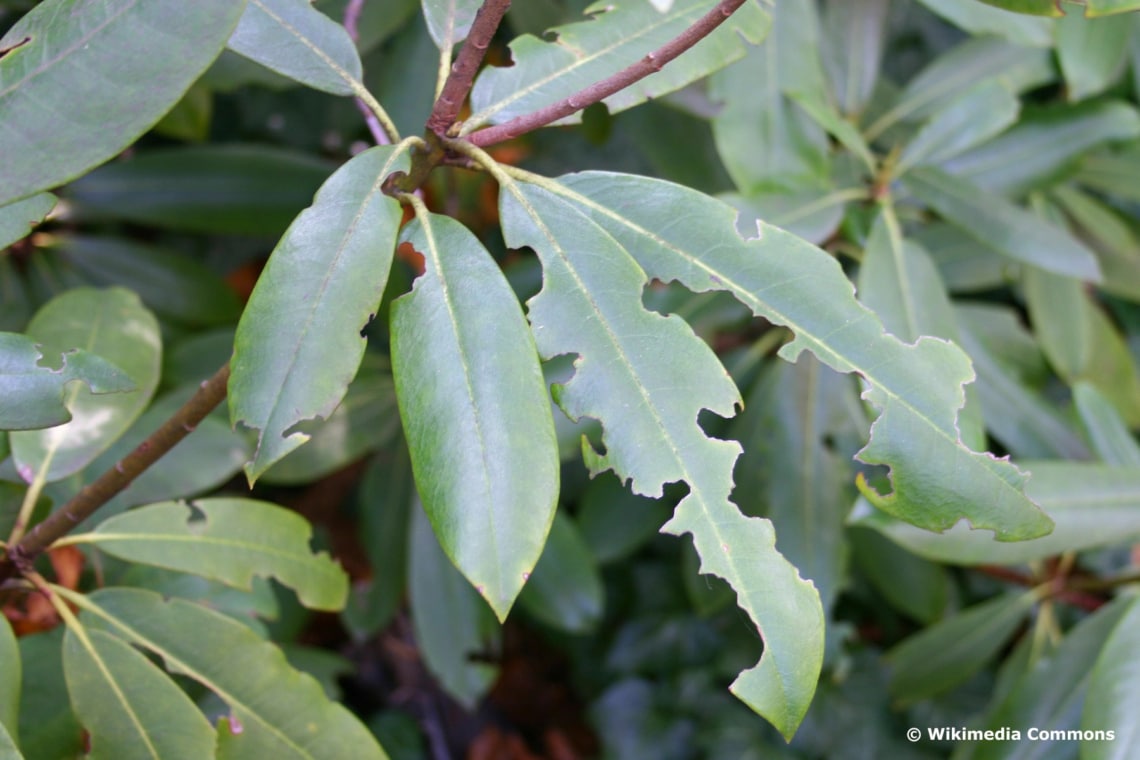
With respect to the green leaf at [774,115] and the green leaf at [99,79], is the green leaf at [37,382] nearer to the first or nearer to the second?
the green leaf at [99,79]

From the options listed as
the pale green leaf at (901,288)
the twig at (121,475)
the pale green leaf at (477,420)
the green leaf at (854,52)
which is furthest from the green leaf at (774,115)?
the twig at (121,475)

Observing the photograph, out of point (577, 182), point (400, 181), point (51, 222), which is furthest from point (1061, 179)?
point (51, 222)

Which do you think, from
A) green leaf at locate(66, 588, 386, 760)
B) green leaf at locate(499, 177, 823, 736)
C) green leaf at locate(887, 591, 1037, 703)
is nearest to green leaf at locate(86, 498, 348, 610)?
green leaf at locate(66, 588, 386, 760)

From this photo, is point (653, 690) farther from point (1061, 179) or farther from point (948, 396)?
point (948, 396)

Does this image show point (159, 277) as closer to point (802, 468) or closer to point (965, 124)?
point (802, 468)

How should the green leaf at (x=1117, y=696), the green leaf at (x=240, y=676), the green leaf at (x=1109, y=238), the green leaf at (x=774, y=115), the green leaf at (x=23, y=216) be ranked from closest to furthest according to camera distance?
the green leaf at (x=23, y=216), the green leaf at (x=240, y=676), the green leaf at (x=1117, y=696), the green leaf at (x=774, y=115), the green leaf at (x=1109, y=238)

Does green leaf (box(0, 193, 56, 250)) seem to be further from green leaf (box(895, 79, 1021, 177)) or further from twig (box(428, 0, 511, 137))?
green leaf (box(895, 79, 1021, 177))
